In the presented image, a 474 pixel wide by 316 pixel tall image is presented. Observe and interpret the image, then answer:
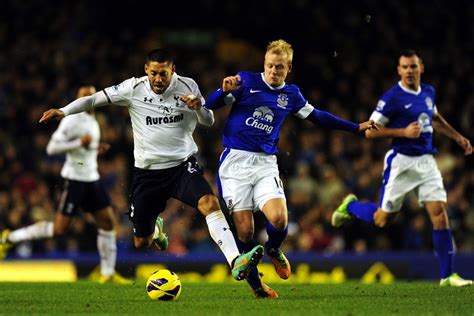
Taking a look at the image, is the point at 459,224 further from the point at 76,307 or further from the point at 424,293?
the point at 76,307

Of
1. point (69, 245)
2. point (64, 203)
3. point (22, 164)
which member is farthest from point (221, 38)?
point (64, 203)

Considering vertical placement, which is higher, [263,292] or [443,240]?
[443,240]

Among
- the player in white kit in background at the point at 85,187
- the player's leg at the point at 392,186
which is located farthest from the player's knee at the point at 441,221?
the player in white kit in background at the point at 85,187

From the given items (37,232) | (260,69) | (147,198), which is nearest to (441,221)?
(147,198)

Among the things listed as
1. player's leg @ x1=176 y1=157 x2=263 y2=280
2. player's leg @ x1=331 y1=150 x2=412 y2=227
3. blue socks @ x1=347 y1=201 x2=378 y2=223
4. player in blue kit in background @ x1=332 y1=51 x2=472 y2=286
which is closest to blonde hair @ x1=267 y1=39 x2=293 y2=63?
player's leg @ x1=176 y1=157 x2=263 y2=280

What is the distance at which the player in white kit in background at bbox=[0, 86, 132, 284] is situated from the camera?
1382 centimetres

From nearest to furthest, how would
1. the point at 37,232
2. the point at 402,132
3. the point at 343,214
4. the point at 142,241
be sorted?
the point at 142,241 → the point at 402,132 → the point at 343,214 → the point at 37,232

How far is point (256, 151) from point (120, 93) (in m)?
1.50

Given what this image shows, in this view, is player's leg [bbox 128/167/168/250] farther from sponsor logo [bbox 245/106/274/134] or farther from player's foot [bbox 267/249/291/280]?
player's foot [bbox 267/249/291/280]

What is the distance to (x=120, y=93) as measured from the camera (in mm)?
10352

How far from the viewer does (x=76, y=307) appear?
31.3 ft

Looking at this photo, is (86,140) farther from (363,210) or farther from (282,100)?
(282,100)

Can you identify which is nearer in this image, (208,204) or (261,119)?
(208,204)

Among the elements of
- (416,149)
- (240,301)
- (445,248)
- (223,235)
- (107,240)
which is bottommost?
(107,240)
